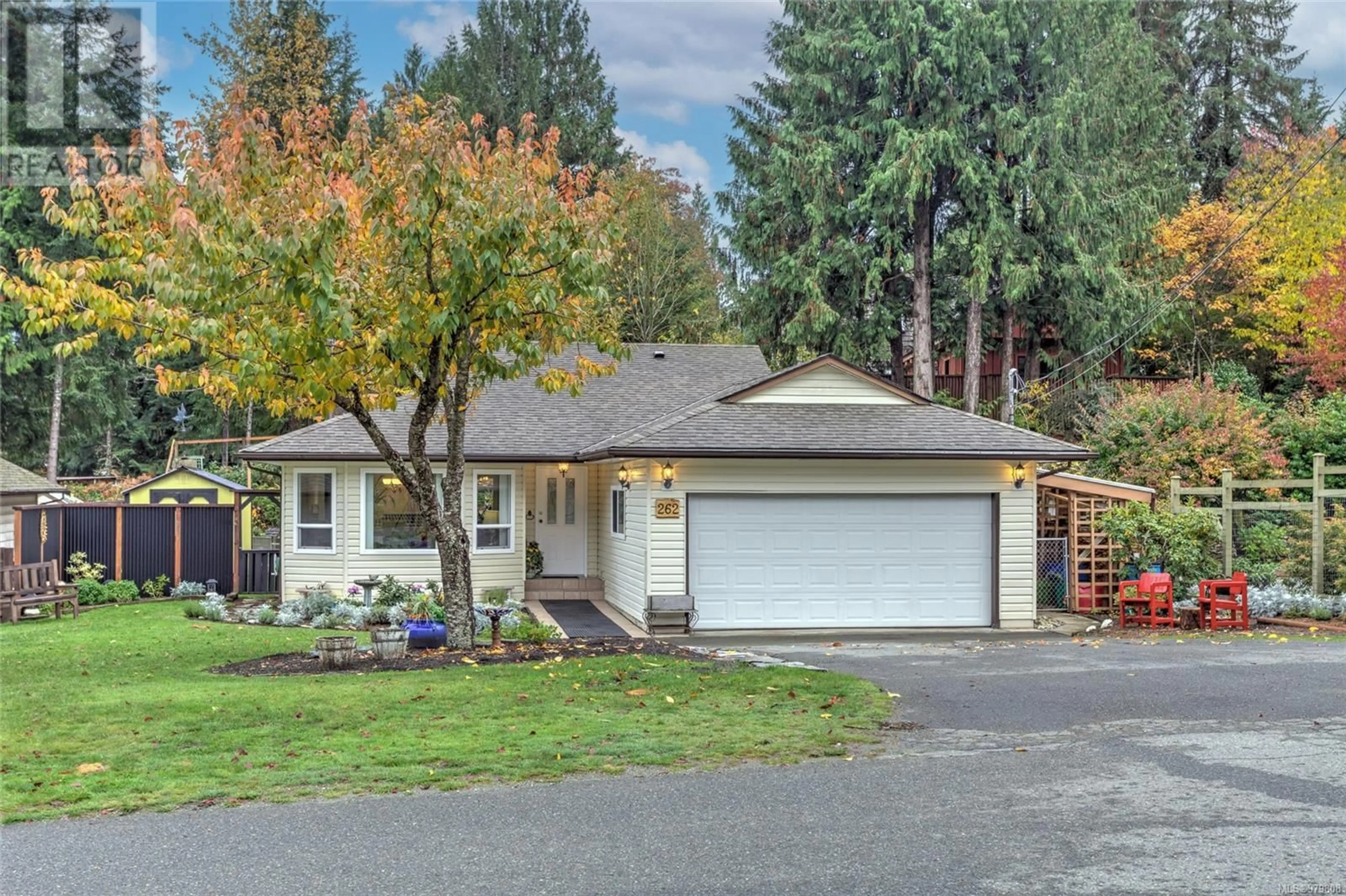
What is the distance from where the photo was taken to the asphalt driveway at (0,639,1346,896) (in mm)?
5062

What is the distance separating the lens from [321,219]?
32.4ft

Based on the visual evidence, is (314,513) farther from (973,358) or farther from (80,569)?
(973,358)

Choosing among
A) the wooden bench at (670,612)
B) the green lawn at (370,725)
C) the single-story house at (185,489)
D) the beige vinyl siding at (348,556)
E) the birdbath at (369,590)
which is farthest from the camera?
the single-story house at (185,489)

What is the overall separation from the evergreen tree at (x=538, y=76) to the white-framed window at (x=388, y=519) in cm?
2329

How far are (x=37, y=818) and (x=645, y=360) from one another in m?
18.2

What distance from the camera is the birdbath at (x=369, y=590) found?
1622cm

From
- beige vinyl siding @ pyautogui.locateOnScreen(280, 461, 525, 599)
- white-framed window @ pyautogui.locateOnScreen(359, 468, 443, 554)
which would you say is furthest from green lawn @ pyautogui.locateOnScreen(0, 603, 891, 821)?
white-framed window @ pyautogui.locateOnScreen(359, 468, 443, 554)

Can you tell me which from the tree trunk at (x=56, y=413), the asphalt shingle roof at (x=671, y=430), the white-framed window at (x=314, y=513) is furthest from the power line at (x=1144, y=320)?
the tree trunk at (x=56, y=413)

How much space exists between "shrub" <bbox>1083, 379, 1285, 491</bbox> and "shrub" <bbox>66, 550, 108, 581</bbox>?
18.4 m

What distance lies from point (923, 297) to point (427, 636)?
64.9 feet

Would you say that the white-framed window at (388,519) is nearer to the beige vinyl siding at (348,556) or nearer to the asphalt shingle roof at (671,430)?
the beige vinyl siding at (348,556)

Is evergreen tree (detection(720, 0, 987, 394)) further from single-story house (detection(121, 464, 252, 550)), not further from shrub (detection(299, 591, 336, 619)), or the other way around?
shrub (detection(299, 591, 336, 619))

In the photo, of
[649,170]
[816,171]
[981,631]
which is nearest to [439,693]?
[981,631]

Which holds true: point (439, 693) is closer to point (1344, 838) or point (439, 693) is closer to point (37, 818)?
point (37, 818)
